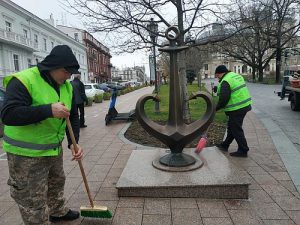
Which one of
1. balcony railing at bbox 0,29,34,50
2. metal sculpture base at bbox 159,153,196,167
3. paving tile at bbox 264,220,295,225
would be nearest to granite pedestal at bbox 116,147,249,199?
metal sculpture base at bbox 159,153,196,167

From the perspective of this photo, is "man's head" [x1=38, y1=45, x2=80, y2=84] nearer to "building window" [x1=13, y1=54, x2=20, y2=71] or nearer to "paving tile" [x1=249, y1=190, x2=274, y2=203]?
"paving tile" [x1=249, y1=190, x2=274, y2=203]

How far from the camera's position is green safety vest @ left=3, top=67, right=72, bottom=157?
2.68 meters

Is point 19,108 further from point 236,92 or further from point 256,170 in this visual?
point 236,92

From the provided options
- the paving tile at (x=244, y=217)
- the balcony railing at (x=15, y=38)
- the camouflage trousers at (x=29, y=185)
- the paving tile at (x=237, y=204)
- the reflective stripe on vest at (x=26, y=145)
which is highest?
the balcony railing at (x=15, y=38)

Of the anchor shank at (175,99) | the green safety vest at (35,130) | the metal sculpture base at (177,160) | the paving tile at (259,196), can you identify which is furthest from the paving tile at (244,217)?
the green safety vest at (35,130)

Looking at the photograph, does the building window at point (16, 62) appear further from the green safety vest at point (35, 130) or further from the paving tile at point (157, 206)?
the green safety vest at point (35, 130)

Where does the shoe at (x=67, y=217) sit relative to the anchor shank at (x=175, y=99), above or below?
below

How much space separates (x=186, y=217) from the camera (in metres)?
3.62

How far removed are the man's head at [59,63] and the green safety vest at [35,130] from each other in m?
0.10

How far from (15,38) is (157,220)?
33861 millimetres

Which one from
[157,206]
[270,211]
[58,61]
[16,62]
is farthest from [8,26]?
[270,211]

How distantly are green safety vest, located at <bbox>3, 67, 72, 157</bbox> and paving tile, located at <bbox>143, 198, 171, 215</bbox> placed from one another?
150cm

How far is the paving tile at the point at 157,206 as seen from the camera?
3.78 metres

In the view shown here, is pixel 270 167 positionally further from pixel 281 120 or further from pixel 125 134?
pixel 281 120
